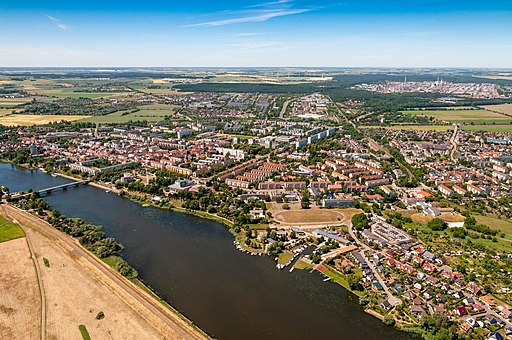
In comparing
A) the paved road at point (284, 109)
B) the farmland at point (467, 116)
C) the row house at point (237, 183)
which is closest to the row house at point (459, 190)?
the row house at point (237, 183)

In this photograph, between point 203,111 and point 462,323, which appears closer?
point 462,323

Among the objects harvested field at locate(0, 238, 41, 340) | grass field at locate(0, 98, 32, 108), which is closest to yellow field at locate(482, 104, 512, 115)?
harvested field at locate(0, 238, 41, 340)

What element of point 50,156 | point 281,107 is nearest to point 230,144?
point 50,156

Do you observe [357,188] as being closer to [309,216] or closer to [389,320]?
[309,216]

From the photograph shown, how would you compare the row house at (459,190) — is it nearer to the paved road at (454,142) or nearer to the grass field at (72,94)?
the paved road at (454,142)

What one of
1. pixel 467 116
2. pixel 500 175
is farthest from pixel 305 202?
pixel 467 116

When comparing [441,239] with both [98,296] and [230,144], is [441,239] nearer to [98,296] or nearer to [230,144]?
[98,296]
